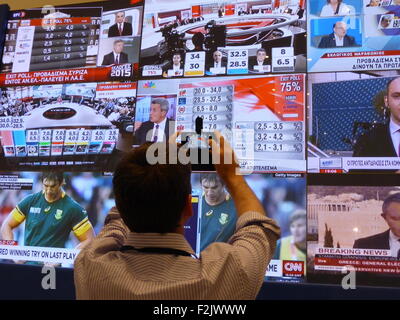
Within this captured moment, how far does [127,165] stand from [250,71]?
1.53m

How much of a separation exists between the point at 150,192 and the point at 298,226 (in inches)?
53.4

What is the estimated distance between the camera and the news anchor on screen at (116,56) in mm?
2410

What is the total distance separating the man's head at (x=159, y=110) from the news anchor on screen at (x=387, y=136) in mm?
1014

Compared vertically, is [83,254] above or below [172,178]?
below

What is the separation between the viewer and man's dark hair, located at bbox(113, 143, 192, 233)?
0.78 metres

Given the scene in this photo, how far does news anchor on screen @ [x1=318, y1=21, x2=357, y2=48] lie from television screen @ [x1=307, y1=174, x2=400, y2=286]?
0.69 metres

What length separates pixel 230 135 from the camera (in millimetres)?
2158

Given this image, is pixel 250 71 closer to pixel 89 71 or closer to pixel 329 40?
pixel 329 40

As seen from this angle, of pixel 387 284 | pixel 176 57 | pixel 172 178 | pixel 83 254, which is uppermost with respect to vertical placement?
pixel 176 57

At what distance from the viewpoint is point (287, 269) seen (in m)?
1.95

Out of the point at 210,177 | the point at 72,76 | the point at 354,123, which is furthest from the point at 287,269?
the point at 72,76

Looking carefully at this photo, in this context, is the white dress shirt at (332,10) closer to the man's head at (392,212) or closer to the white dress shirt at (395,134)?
the white dress shirt at (395,134)

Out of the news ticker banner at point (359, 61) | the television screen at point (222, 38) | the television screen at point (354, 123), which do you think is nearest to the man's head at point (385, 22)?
the news ticker banner at point (359, 61)

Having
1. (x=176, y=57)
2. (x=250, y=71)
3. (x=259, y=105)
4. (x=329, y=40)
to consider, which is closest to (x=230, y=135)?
(x=259, y=105)
